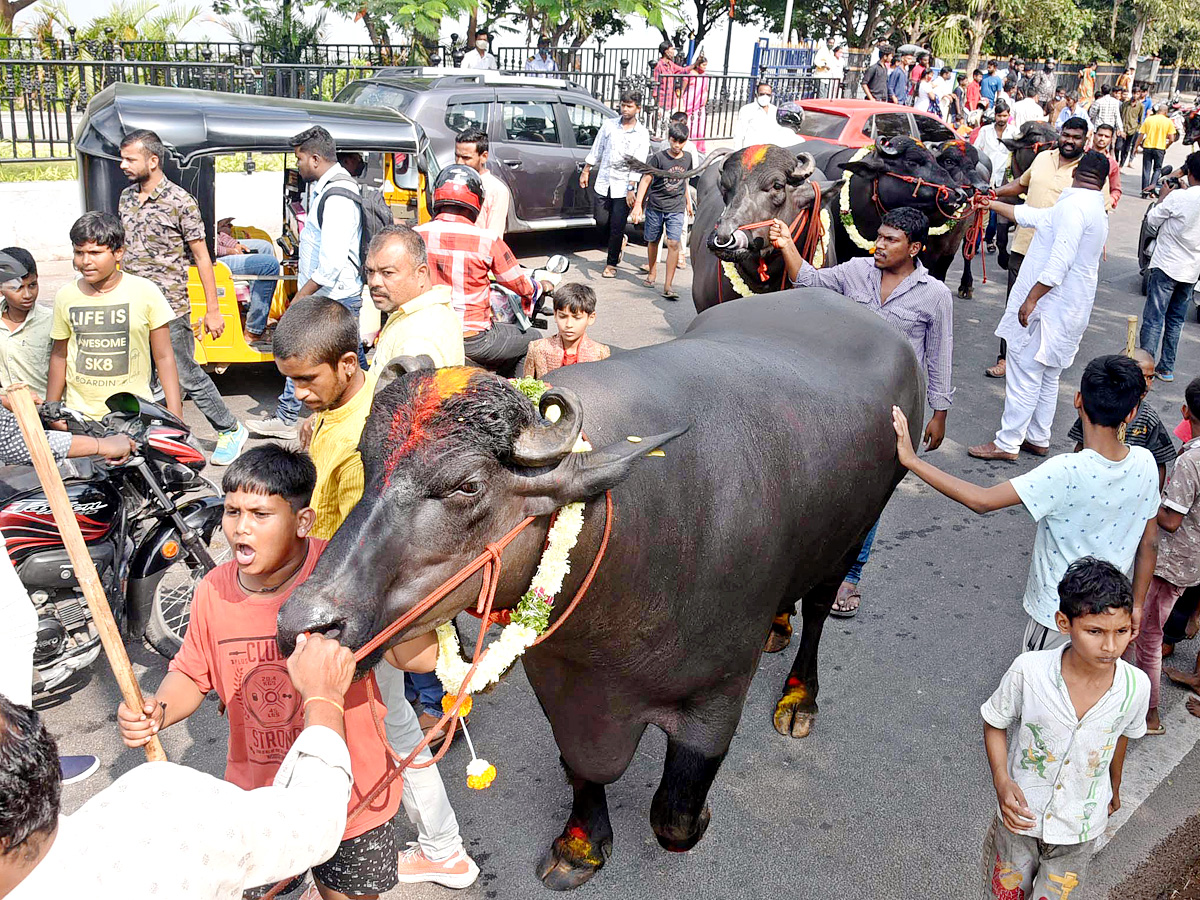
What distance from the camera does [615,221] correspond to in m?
12.1

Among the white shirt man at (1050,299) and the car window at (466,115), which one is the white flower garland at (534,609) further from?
the car window at (466,115)

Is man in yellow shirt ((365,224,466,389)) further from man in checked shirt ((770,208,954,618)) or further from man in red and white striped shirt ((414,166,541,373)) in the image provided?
man in checked shirt ((770,208,954,618))

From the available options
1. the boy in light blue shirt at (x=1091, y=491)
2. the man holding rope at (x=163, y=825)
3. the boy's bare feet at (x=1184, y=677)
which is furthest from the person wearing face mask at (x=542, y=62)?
the man holding rope at (x=163, y=825)

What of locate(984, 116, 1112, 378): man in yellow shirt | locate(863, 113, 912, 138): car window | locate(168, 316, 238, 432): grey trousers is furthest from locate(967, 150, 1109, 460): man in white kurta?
locate(168, 316, 238, 432): grey trousers

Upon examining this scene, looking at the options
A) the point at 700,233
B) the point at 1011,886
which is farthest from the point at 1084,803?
the point at 700,233

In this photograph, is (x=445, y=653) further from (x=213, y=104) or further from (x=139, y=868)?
(x=213, y=104)

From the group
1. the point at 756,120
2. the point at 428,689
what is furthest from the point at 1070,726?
the point at 756,120

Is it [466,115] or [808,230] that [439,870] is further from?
[466,115]

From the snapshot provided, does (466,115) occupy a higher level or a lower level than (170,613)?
higher

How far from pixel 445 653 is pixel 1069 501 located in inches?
94.3

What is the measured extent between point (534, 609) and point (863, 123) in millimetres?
11281

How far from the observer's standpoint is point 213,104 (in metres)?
7.95

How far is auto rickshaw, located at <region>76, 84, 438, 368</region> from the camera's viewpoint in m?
7.59

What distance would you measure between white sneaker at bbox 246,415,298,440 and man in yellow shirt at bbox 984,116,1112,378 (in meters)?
6.21
